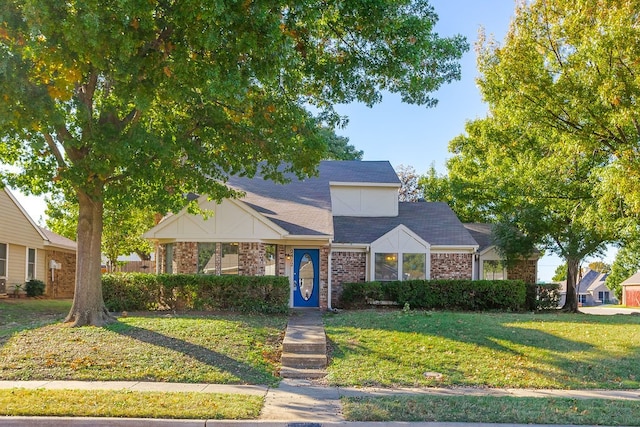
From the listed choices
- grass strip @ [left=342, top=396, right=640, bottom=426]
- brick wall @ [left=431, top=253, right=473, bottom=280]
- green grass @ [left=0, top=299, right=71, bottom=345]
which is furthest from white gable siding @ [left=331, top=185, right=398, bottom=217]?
grass strip @ [left=342, top=396, right=640, bottom=426]

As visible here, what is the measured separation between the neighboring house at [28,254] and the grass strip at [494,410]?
20.6 m

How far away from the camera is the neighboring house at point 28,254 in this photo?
24.2m

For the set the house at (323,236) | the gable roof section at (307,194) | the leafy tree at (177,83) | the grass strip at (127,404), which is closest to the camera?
the grass strip at (127,404)

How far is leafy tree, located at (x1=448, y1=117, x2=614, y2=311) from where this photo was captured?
66.9ft

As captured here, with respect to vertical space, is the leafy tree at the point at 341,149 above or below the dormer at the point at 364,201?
above

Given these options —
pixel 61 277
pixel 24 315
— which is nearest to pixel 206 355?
pixel 24 315

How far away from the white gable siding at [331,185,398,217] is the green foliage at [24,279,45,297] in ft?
44.3

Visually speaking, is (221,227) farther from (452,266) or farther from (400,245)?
(452,266)

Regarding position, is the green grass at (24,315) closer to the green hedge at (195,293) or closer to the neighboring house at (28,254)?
the green hedge at (195,293)

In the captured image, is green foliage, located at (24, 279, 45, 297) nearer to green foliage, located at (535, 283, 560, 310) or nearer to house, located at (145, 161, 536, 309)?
house, located at (145, 161, 536, 309)

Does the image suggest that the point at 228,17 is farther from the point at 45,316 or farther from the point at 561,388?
the point at 45,316

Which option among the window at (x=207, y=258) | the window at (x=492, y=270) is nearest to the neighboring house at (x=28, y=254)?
the window at (x=207, y=258)

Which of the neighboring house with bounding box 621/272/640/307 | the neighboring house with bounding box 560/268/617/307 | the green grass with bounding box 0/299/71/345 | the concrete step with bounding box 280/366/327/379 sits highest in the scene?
the green grass with bounding box 0/299/71/345

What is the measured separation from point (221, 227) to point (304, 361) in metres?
8.59
